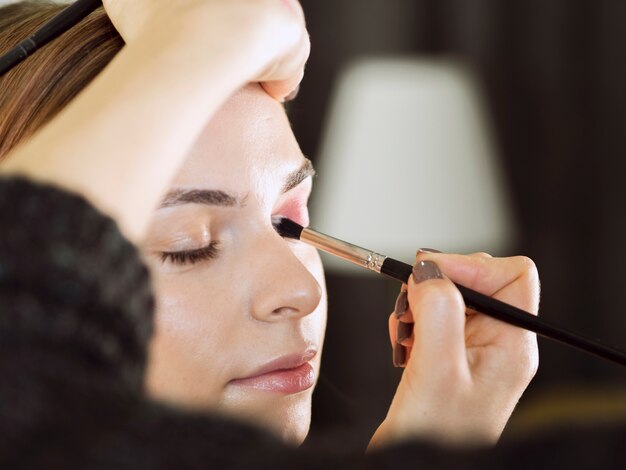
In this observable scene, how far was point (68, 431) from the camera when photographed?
30 cm

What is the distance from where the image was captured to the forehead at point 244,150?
711 mm

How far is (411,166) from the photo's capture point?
1922mm

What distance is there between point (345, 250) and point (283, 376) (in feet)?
0.41

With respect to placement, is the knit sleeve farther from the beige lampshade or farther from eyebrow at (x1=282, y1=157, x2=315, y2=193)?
the beige lampshade

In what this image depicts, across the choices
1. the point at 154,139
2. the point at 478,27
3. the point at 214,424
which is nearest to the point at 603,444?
the point at 214,424

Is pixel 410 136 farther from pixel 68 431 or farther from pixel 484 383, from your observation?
pixel 68 431

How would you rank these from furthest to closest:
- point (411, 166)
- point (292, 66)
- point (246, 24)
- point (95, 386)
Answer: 1. point (411, 166)
2. point (292, 66)
3. point (246, 24)
4. point (95, 386)

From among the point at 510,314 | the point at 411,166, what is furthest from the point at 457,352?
the point at 411,166

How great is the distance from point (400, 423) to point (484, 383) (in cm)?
8

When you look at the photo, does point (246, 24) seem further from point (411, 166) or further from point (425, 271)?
point (411, 166)

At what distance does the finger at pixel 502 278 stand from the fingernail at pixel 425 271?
44mm

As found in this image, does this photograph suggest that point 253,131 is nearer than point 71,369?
No

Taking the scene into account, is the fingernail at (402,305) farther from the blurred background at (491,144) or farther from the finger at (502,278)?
the blurred background at (491,144)

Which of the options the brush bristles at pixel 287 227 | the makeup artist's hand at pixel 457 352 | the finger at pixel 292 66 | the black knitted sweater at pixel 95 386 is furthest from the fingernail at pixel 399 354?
the black knitted sweater at pixel 95 386
